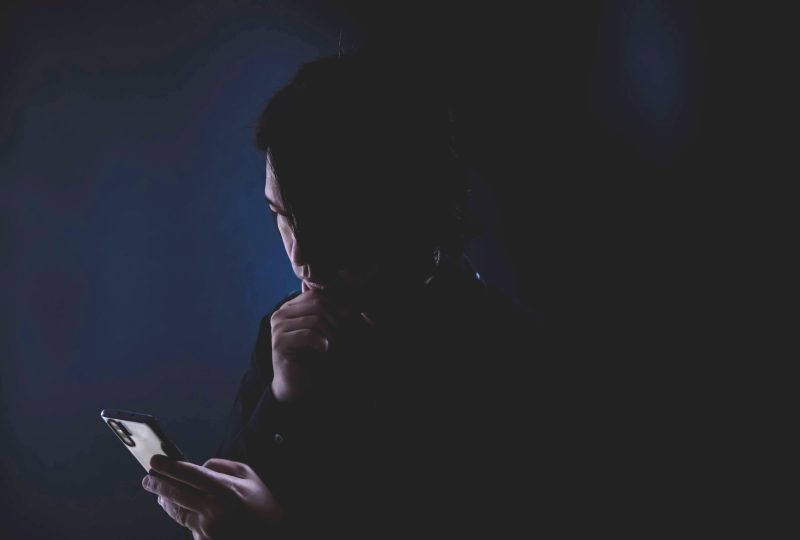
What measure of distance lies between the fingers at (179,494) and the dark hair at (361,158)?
1.57ft

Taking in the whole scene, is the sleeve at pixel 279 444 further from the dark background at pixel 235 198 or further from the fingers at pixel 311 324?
the dark background at pixel 235 198

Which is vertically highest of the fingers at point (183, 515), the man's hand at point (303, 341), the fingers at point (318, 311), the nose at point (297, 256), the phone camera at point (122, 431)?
the nose at point (297, 256)

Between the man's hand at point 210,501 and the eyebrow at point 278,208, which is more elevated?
the eyebrow at point 278,208

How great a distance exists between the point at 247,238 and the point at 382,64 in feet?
2.18

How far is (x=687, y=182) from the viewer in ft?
3.24

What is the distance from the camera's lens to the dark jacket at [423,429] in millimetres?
969

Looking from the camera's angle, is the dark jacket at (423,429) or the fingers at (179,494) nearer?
the fingers at (179,494)

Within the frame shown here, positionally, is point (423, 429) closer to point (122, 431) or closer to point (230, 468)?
point (230, 468)

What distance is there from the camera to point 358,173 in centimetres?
103

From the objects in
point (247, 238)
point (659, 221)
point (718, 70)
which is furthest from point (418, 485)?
point (718, 70)

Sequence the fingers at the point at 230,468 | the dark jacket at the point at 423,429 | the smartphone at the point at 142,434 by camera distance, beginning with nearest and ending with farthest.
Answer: the smartphone at the point at 142,434 < the fingers at the point at 230,468 < the dark jacket at the point at 423,429

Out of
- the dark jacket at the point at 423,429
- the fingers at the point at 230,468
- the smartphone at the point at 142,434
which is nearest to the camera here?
the smartphone at the point at 142,434

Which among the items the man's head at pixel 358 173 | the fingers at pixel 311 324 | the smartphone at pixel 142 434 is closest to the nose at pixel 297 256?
the man's head at pixel 358 173

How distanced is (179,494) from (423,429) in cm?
48
